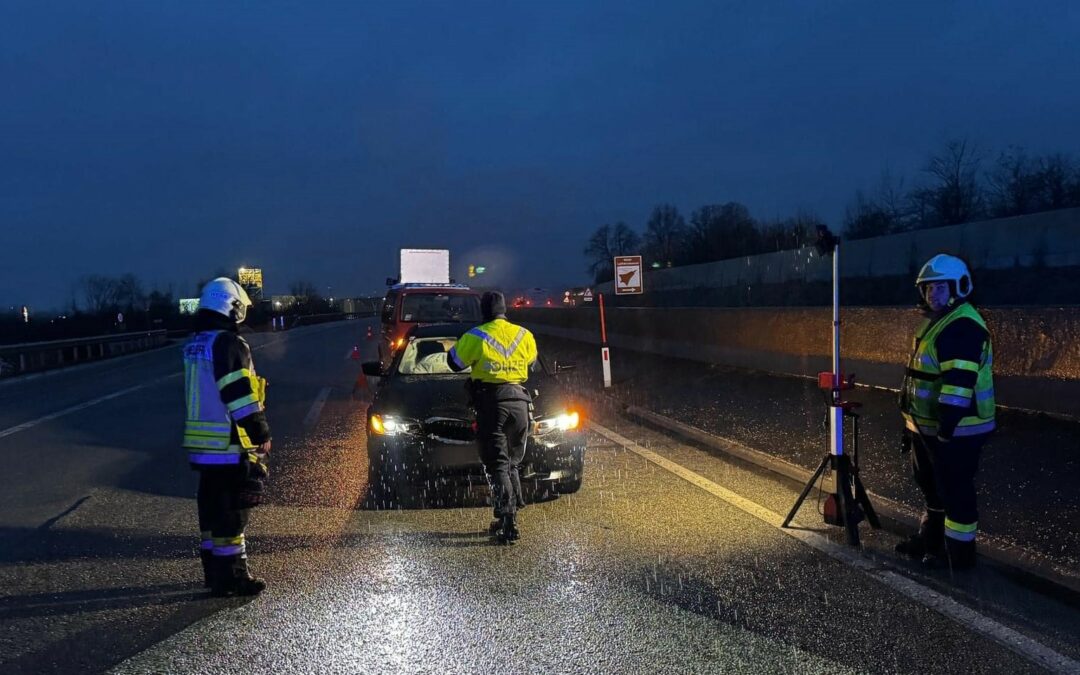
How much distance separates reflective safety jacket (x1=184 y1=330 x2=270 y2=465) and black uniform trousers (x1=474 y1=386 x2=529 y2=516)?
5.77 ft

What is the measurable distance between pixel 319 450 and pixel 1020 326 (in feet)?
27.4

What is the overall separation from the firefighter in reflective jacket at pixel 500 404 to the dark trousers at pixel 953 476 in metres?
2.81

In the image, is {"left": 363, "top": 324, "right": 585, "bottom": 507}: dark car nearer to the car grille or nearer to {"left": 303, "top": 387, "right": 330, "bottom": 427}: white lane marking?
the car grille

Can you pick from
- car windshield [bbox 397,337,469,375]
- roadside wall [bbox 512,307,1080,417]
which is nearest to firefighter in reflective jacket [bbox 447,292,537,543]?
car windshield [bbox 397,337,469,375]

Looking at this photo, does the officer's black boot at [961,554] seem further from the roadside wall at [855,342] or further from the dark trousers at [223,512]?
the roadside wall at [855,342]

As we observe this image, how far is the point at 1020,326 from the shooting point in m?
9.76

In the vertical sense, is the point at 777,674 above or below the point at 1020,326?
below

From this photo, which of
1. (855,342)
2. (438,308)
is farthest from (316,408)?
(855,342)

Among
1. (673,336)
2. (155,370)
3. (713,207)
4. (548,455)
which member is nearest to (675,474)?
(548,455)

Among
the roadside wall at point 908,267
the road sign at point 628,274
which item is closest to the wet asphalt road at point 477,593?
the roadside wall at point 908,267

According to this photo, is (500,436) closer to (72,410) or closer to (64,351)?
(72,410)

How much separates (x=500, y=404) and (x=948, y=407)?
3.00 meters

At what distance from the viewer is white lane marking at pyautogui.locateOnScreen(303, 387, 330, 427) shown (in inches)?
500

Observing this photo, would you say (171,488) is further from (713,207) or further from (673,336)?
(713,207)
